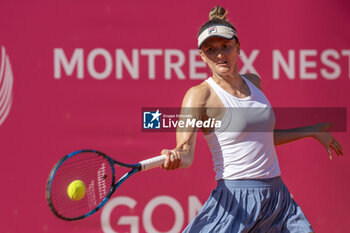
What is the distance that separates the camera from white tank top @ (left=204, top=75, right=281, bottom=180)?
7.75ft

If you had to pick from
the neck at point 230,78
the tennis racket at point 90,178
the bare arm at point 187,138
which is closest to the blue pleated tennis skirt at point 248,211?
the bare arm at point 187,138

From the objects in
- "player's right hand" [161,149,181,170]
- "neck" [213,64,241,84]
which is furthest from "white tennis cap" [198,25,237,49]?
"player's right hand" [161,149,181,170]

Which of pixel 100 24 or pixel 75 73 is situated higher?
pixel 100 24

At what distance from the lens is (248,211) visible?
7.62ft

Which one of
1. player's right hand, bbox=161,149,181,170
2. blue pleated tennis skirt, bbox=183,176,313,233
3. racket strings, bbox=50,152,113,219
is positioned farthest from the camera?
racket strings, bbox=50,152,113,219

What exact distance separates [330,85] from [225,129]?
1.58 meters

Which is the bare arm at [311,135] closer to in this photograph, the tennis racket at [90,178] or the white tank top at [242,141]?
the white tank top at [242,141]

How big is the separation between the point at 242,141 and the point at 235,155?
0.23 ft

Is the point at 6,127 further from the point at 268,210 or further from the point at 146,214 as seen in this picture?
the point at 268,210

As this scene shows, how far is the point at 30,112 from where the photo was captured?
345cm

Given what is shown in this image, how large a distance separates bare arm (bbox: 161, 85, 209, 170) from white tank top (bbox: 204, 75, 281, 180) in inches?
3.6

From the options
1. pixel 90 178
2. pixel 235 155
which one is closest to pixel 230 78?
pixel 235 155

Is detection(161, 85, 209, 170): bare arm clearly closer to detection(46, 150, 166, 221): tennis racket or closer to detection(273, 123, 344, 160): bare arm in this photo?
detection(46, 150, 166, 221): tennis racket

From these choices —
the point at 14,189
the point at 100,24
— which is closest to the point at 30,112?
the point at 14,189
